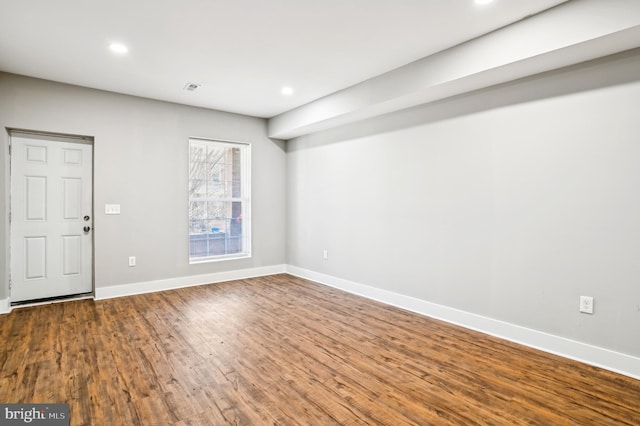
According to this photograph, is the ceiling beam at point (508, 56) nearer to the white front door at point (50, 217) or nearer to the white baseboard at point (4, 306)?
the white front door at point (50, 217)

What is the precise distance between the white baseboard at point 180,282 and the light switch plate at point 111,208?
97cm

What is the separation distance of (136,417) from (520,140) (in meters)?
3.53

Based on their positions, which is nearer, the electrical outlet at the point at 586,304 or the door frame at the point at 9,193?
the electrical outlet at the point at 586,304

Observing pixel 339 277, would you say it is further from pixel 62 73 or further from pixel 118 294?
pixel 62 73

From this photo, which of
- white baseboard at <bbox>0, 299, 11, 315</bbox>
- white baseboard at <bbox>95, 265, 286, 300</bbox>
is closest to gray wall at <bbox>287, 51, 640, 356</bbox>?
white baseboard at <bbox>95, 265, 286, 300</bbox>

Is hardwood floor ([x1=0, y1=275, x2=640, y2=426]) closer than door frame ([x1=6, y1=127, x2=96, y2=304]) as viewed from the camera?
Yes

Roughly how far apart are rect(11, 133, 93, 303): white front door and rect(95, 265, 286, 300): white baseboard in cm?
28

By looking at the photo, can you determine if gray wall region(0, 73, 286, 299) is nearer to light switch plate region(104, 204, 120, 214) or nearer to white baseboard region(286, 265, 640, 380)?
light switch plate region(104, 204, 120, 214)

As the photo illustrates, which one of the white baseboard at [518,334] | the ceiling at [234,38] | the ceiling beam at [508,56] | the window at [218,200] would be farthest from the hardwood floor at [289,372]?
the ceiling at [234,38]

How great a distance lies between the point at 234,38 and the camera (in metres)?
3.00

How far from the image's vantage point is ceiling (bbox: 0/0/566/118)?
252 centimetres

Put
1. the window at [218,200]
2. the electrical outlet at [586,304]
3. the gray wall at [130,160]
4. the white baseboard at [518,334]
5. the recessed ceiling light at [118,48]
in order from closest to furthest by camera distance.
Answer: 1. the white baseboard at [518,334]
2. the electrical outlet at [586,304]
3. the recessed ceiling light at [118,48]
4. the gray wall at [130,160]
5. the window at [218,200]

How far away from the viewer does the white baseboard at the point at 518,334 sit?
8.24ft

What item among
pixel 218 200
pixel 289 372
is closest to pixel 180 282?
pixel 218 200
